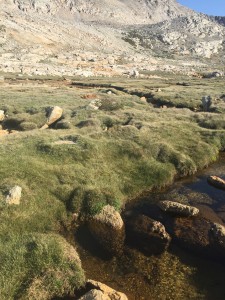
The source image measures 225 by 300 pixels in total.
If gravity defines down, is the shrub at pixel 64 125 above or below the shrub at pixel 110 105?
below

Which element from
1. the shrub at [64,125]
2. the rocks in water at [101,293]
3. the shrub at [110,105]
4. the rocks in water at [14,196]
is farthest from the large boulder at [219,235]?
the shrub at [110,105]

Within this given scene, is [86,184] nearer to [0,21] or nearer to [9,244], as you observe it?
[9,244]

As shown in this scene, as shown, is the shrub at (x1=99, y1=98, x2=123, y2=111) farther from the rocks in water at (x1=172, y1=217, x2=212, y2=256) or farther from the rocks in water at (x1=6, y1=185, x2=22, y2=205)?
the rocks in water at (x1=172, y1=217, x2=212, y2=256)

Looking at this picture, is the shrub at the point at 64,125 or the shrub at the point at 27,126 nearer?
the shrub at the point at 64,125

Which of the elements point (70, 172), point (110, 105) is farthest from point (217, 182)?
point (110, 105)

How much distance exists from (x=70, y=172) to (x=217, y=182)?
11.2 m

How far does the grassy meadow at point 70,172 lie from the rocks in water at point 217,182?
215 centimetres

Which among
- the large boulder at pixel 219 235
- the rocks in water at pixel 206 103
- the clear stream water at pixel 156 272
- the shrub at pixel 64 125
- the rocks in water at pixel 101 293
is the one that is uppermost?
the rocks in water at pixel 206 103

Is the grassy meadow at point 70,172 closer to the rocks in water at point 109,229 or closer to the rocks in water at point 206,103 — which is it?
A: the rocks in water at point 109,229

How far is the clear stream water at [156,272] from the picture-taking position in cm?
1381

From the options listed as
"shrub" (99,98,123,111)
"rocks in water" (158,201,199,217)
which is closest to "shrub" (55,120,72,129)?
"shrub" (99,98,123,111)

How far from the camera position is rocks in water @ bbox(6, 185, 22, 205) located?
60.7 feet

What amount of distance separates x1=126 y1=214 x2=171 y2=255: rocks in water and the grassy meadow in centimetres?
202

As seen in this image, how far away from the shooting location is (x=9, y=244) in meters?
15.4
